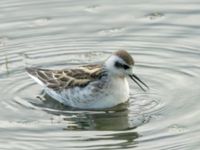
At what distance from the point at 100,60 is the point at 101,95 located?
1.83 metres

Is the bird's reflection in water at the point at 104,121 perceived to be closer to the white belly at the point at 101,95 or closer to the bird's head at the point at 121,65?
the white belly at the point at 101,95

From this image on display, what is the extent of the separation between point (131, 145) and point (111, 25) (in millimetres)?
5554

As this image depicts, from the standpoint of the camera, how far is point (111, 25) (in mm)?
19047

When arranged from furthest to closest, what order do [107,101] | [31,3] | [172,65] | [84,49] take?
[31,3], [84,49], [172,65], [107,101]

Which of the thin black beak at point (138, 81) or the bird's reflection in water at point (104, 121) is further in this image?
the thin black beak at point (138, 81)

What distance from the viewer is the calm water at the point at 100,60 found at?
14.2m

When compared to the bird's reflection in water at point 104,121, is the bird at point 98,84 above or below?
above

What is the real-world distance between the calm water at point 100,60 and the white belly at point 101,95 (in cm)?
22

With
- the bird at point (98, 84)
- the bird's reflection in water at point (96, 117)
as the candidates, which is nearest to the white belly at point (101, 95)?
the bird at point (98, 84)

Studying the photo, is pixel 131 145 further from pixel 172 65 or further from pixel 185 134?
pixel 172 65

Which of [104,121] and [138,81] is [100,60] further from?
[104,121]

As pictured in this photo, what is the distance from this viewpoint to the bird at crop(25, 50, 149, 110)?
623 inches

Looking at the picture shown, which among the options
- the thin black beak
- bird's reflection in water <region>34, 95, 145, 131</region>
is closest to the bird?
the thin black beak

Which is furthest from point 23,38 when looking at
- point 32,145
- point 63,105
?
point 32,145
